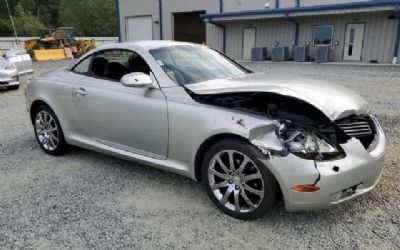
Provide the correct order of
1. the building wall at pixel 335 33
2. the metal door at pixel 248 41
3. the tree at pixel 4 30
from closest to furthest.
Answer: the building wall at pixel 335 33 → the metal door at pixel 248 41 → the tree at pixel 4 30

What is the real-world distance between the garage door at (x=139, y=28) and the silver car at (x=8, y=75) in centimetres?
1890

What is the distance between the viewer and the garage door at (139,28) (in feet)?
98.3

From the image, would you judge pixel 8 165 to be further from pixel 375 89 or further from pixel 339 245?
pixel 375 89

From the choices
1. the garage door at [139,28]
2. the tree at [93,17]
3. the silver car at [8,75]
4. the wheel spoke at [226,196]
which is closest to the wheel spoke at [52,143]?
the wheel spoke at [226,196]

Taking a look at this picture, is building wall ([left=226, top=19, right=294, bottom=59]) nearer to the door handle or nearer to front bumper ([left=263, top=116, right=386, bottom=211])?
the door handle

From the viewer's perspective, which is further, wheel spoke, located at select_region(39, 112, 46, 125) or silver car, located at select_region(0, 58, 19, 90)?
silver car, located at select_region(0, 58, 19, 90)

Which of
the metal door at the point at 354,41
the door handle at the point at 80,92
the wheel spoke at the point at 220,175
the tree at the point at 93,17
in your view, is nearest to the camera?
the wheel spoke at the point at 220,175

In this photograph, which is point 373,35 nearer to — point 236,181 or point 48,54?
point 236,181

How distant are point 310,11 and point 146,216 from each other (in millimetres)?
20785

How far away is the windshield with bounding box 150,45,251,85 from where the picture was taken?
12.7 feet

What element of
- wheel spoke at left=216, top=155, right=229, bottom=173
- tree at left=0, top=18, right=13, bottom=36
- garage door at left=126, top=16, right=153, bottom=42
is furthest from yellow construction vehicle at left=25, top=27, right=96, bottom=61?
wheel spoke at left=216, top=155, right=229, bottom=173

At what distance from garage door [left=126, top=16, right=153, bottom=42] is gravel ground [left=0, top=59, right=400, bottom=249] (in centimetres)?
2674

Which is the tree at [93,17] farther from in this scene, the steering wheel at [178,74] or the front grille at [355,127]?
the front grille at [355,127]

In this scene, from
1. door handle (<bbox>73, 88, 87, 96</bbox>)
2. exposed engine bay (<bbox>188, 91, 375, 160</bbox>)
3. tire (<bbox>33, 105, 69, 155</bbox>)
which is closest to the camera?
exposed engine bay (<bbox>188, 91, 375, 160</bbox>)
